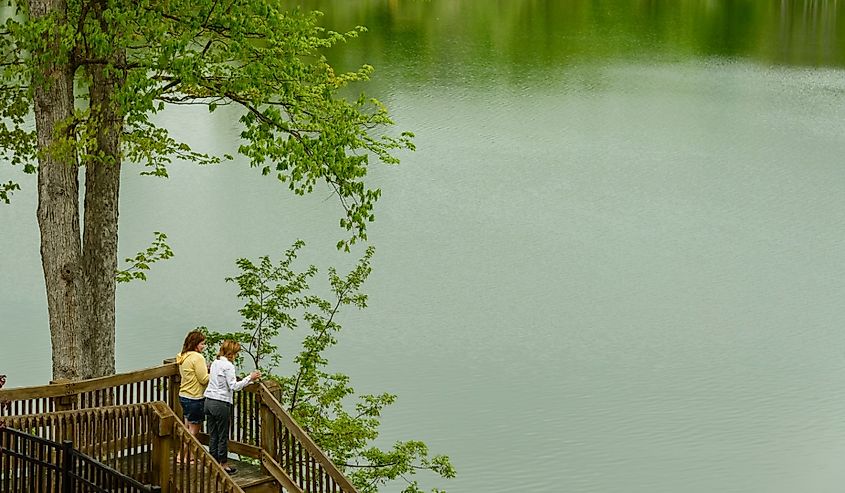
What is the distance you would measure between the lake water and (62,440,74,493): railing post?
9.53m

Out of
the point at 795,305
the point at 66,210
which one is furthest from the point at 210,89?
the point at 795,305

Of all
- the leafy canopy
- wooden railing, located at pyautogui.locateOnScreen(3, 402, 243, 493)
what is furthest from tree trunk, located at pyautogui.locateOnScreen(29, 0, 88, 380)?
wooden railing, located at pyautogui.locateOnScreen(3, 402, 243, 493)

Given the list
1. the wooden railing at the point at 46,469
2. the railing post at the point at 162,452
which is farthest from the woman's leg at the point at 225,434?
the wooden railing at the point at 46,469

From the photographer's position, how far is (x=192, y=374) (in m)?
9.99

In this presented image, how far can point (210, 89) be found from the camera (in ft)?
43.1

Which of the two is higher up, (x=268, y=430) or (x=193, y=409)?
(x=193, y=409)

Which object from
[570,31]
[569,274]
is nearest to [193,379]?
[569,274]

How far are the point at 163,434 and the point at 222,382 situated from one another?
1231 millimetres

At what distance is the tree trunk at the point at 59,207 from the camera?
41.8ft

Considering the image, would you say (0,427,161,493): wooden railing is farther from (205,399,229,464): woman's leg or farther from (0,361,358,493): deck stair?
(205,399,229,464): woman's leg

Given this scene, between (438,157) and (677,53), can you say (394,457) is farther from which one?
(677,53)

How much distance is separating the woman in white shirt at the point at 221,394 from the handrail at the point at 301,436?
236 millimetres

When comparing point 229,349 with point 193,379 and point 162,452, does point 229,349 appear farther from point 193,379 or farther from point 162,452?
point 162,452

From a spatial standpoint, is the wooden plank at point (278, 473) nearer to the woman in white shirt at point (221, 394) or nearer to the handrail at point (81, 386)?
the woman in white shirt at point (221, 394)
